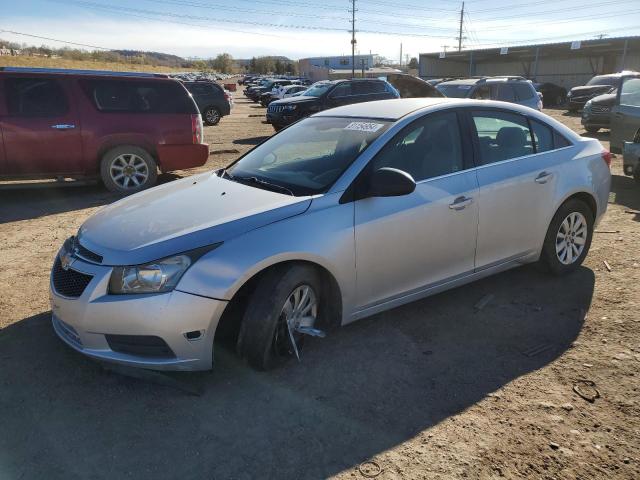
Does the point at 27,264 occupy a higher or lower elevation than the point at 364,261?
lower

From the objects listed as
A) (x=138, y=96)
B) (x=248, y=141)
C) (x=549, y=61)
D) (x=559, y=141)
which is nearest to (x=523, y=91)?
(x=248, y=141)

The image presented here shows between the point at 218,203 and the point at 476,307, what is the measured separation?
7.38 feet

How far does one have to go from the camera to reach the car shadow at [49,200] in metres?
7.29

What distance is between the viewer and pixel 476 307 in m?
4.23

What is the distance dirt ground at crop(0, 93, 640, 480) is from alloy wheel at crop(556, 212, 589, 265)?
455 mm

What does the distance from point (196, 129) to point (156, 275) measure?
6249 mm

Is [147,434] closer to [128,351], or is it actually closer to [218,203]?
[128,351]

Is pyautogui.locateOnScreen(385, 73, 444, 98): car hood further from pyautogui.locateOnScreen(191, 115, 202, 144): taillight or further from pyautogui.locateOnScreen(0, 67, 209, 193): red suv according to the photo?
pyautogui.locateOnScreen(0, 67, 209, 193): red suv

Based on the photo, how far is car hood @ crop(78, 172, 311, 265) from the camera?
2957 millimetres

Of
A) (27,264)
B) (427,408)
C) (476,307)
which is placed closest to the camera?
(427,408)

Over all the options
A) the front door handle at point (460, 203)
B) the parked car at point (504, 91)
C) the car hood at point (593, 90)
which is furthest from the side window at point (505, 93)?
the car hood at point (593, 90)

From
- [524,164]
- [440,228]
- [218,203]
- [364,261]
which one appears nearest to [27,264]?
[218,203]

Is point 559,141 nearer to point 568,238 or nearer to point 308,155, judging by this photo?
point 568,238

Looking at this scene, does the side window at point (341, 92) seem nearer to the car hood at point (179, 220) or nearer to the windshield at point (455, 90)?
the windshield at point (455, 90)
